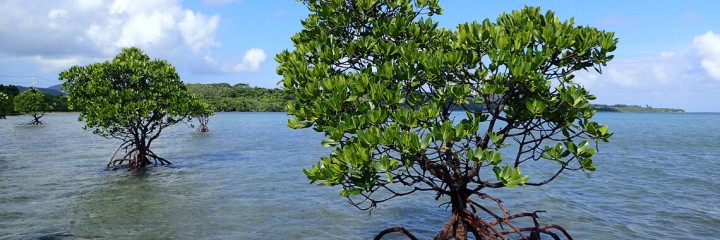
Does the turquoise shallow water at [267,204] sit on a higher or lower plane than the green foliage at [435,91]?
lower

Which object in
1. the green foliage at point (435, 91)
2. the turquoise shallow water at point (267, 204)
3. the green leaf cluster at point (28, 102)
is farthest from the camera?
the green leaf cluster at point (28, 102)

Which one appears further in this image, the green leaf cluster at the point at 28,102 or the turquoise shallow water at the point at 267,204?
the green leaf cluster at the point at 28,102

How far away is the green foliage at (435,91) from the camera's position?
8688 millimetres

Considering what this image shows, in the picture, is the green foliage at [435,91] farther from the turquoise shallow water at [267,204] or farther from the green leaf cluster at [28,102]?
the green leaf cluster at [28,102]

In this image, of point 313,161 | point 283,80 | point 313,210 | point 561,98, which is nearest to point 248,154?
point 313,161

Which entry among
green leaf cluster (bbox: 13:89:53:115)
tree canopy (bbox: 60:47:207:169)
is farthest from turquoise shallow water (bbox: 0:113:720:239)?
green leaf cluster (bbox: 13:89:53:115)

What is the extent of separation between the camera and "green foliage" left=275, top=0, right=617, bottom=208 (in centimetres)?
869

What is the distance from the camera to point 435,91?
33.6 ft

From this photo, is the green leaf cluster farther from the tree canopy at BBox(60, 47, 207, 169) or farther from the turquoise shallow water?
the tree canopy at BBox(60, 47, 207, 169)

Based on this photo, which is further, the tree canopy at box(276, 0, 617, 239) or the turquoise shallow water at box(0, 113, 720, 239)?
the turquoise shallow water at box(0, 113, 720, 239)

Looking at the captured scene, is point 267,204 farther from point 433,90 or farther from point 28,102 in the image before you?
point 28,102

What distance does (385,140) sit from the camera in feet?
27.6

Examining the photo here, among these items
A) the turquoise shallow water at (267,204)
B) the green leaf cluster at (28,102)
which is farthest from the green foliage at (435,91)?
the green leaf cluster at (28,102)

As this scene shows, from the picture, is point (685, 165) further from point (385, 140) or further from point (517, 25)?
point (385, 140)
